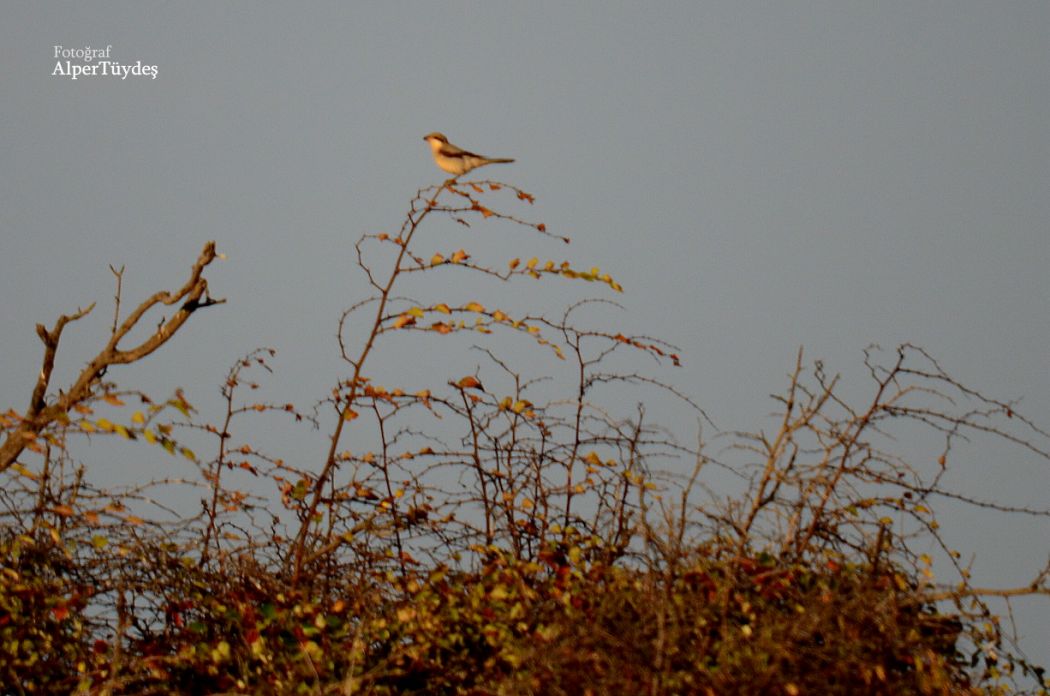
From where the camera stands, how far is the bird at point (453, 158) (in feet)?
34.8

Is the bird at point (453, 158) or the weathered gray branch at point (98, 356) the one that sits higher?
the bird at point (453, 158)

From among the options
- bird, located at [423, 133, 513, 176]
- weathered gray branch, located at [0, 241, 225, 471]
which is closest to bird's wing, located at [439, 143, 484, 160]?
bird, located at [423, 133, 513, 176]

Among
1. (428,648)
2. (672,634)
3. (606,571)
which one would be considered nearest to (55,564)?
(428,648)

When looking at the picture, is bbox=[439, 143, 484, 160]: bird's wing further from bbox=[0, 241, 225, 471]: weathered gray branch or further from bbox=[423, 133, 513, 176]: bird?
bbox=[0, 241, 225, 471]: weathered gray branch

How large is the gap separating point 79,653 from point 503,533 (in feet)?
7.46

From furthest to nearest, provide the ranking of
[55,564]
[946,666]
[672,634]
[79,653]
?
[55,564], [79,653], [946,666], [672,634]

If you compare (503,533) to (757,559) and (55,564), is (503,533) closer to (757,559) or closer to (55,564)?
(757,559)

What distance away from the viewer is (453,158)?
10.8 meters

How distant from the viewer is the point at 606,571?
603 cm

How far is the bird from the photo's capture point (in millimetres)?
10604

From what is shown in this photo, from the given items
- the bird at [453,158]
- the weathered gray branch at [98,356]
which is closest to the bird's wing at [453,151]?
the bird at [453,158]

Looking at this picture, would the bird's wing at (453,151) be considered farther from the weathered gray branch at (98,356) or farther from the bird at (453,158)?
the weathered gray branch at (98,356)

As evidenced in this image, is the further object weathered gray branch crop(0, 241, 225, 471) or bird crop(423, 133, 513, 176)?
bird crop(423, 133, 513, 176)

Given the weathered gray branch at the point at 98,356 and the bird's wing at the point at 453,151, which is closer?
the weathered gray branch at the point at 98,356
